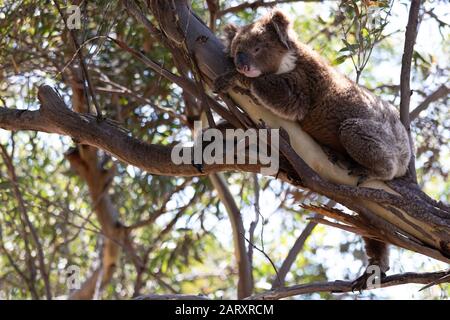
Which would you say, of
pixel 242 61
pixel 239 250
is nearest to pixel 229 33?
pixel 242 61

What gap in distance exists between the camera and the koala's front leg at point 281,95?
338 cm

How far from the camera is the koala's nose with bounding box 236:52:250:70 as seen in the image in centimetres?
337

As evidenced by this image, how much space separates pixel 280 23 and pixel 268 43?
0.13 metres

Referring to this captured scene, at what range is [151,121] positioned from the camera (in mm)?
5707

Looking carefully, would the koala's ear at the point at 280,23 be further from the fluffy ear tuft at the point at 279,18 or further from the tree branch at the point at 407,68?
the tree branch at the point at 407,68

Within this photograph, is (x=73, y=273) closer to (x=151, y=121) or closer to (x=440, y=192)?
(x=151, y=121)

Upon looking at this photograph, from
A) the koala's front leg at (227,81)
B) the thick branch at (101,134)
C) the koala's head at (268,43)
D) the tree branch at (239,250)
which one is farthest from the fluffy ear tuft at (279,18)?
the tree branch at (239,250)

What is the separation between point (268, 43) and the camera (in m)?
3.92

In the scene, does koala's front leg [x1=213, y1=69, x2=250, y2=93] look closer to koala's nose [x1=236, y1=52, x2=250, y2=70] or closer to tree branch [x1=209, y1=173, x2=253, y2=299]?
koala's nose [x1=236, y1=52, x2=250, y2=70]

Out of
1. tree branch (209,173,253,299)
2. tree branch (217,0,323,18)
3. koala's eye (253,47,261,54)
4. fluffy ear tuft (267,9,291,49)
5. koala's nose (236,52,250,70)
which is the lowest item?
tree branch (209,173,253,299)

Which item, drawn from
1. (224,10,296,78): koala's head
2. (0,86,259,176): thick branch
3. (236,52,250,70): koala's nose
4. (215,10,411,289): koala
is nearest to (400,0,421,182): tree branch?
(215,10,411,289): koala

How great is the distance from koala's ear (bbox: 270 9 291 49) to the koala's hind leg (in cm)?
64

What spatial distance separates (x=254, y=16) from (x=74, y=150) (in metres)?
1.96

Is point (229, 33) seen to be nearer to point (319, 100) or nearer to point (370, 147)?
point (319, 100)
